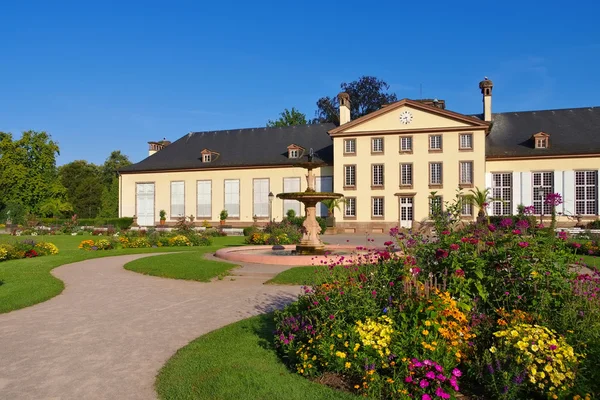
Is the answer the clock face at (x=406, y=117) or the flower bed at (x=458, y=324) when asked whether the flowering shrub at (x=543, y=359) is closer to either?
the flower bed at (x=458, y=324)

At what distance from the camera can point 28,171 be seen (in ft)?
188

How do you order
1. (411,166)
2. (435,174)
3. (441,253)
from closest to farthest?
(441,253)
(435,174)
(411,166)

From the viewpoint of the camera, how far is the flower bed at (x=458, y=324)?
420cm

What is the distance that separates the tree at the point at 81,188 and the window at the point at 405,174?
48.5 meters

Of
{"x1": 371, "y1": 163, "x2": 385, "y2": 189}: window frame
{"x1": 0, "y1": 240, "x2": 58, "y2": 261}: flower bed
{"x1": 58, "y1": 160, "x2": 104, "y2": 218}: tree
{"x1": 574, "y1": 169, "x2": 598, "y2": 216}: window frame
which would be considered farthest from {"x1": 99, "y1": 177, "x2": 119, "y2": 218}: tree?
{"x1": 574, "y1": 169, "x2": 598, "y2": 216}: window frame

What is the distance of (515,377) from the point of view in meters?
4.09

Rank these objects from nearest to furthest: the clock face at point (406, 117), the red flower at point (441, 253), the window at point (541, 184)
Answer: the red flower at point (441, 253) < the window at point (541, 184) < the clock face at point (406, 117)

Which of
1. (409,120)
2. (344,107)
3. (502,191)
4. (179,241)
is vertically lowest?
(179,241)

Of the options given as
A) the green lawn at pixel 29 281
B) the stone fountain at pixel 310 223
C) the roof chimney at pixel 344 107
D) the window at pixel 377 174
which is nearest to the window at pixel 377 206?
the window at pixel 377 174

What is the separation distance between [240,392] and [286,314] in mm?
1790

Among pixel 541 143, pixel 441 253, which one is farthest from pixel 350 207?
pixel 441 253

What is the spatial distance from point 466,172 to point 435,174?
2288 millimetres

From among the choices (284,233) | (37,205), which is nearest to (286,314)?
(284,233)

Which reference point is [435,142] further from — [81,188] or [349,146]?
[81,188]
